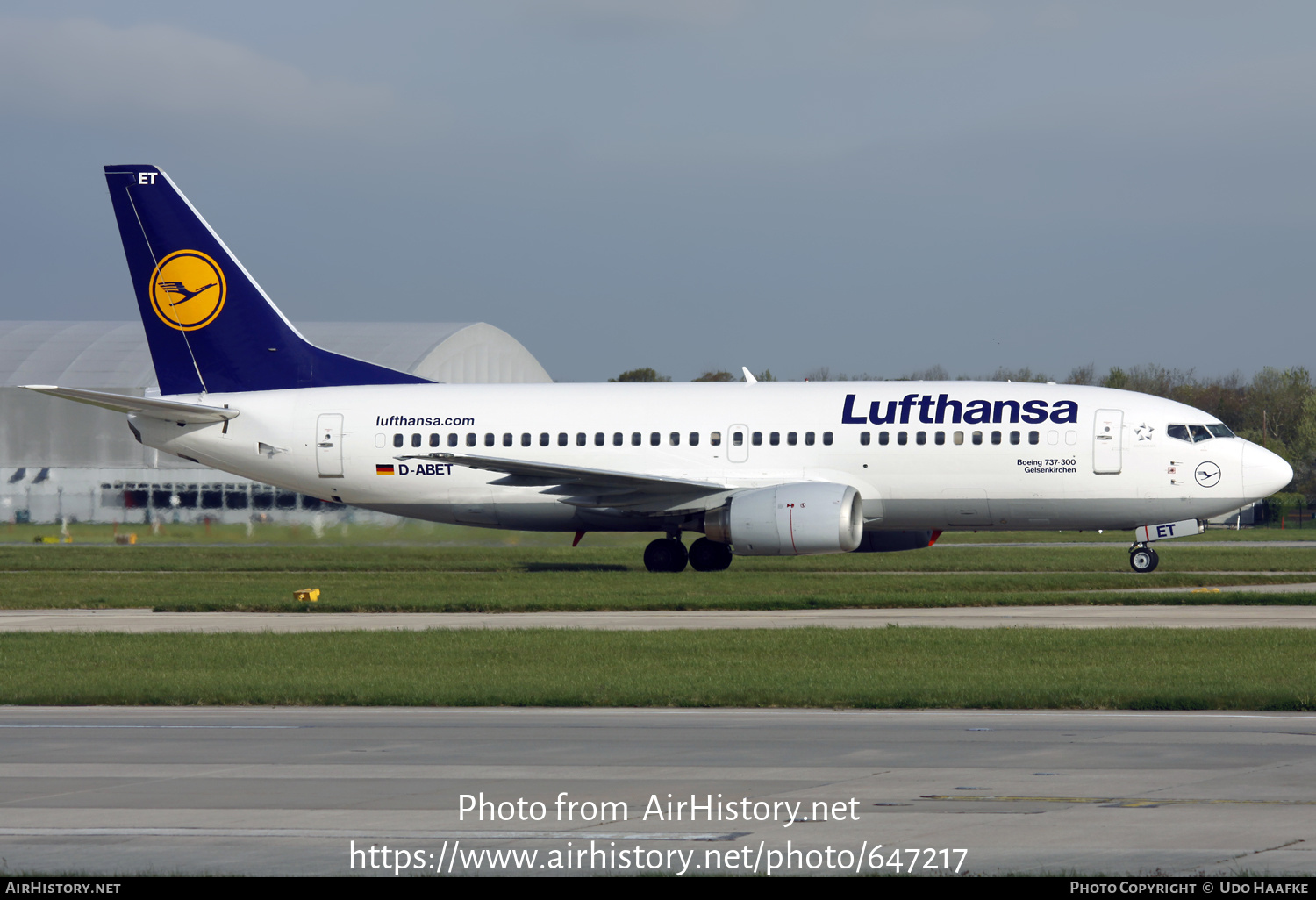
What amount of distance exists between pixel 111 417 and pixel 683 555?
35.1 meters

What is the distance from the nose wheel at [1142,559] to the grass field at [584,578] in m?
0.70

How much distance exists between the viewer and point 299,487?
3562 centimetres

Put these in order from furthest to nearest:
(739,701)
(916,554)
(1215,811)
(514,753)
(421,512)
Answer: (916,554), (421,512), (739,701), (514,753), (1215,811)

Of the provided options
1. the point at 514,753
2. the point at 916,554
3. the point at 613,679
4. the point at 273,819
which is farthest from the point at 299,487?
the point at 273,819

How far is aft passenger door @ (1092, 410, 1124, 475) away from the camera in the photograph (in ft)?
102

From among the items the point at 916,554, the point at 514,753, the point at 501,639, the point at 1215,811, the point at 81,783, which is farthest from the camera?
the point at 916,554

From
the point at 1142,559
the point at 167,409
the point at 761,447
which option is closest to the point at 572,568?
the point at 761,447


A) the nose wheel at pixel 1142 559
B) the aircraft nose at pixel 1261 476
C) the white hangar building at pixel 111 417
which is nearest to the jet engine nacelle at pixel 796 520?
the nose wheel at pixel 1142 559

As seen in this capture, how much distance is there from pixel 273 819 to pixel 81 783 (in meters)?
2.13

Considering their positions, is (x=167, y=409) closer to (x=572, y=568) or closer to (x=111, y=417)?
(x=572, y=568)

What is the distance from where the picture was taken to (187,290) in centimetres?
3556

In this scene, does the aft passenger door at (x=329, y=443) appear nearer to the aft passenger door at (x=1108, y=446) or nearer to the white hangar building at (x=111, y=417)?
the white hangar building at (x=111, y=417)

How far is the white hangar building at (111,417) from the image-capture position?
182 feet
